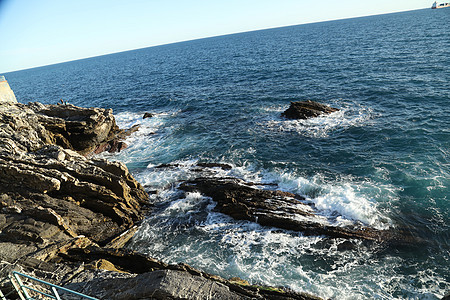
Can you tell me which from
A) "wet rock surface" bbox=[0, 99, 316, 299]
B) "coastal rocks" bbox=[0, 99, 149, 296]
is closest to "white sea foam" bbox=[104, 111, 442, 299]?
"wet rock surface" bbox=[0, 99, 316, 299]

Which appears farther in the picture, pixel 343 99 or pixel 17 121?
pixel 343 99

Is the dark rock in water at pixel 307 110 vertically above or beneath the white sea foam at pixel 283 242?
above

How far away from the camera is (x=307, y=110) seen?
3266 centimetres

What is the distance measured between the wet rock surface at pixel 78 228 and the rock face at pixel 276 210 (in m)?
5.32

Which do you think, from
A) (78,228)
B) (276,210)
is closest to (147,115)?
(78,228)

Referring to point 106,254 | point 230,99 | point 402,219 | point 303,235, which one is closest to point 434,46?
point 230,99

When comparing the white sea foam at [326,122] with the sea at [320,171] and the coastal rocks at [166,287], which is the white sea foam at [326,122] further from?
the coastal rocks at [166,287]

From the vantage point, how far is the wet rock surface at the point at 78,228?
30.1 feet

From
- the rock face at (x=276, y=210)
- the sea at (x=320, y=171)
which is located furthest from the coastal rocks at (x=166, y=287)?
the rock face at (x=276, y=210)

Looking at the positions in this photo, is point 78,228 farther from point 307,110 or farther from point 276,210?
point 307,110

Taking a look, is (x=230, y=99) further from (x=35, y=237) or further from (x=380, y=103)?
(x=35, y=237)

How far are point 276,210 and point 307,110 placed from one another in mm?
19802

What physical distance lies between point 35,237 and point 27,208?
2.35 m

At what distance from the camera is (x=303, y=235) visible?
15.7 metres
